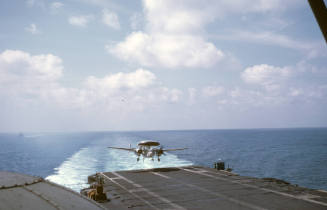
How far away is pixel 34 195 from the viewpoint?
19.4ft

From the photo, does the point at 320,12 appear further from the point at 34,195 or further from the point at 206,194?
the point at 206,194

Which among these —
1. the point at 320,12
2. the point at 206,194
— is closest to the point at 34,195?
the point at 320,12

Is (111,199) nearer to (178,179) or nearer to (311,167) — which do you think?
(178,179)

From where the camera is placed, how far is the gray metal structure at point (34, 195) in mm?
5356

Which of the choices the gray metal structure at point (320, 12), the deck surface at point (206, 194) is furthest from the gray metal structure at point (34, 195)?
the deck surface at point (206, 194)

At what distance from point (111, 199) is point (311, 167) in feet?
245

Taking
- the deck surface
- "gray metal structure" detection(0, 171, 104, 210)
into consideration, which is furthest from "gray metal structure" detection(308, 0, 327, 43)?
the deck surface

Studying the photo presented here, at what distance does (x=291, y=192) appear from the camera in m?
26.4

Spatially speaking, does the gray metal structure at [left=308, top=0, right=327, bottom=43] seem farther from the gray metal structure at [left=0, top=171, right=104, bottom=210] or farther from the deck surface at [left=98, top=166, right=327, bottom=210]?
the deck surface at [left=98, top=166, right=327, bottom=210]

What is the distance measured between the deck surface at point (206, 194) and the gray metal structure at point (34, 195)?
15.6 metres

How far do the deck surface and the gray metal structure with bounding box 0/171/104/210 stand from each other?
613 inches

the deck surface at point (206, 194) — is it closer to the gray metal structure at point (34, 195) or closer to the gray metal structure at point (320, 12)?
the gray metal structure at point (34, 195)

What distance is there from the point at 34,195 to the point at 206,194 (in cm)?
2244

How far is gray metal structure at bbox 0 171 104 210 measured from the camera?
17.6 ft
